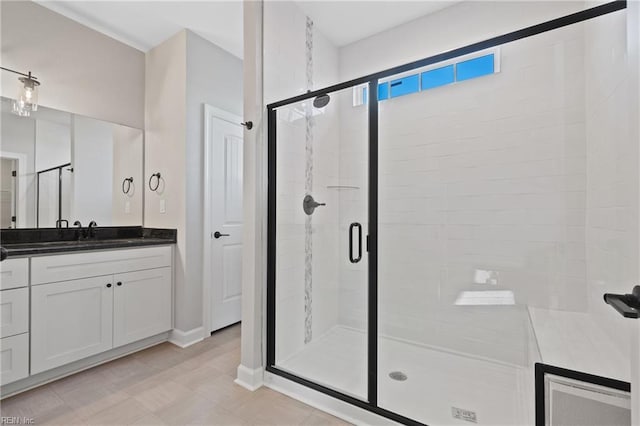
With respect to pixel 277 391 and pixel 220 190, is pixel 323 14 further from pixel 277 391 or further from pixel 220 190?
pixel 277 391

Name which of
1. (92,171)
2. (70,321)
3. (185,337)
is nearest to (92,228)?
(92,171)

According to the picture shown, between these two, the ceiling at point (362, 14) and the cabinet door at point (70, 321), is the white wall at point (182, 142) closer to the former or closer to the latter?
the cabinet door at point (70, 321)

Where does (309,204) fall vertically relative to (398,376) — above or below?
above

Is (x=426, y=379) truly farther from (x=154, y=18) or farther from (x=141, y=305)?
(x=154, y=18)

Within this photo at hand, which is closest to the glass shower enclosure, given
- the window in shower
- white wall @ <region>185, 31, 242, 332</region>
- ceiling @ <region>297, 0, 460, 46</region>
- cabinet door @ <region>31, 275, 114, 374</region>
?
the window in shower

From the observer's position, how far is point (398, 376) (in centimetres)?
202

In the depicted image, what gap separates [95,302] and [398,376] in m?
2.17

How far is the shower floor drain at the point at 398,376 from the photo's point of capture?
78.3 inches

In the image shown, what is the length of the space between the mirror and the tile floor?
1226mm

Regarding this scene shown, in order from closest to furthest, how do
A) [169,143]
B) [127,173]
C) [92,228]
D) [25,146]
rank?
[25,146] < [92,228] < [169,143] < [127,173]

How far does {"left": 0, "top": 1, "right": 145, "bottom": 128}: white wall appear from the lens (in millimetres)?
2197

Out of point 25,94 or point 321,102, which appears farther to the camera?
point 321,102

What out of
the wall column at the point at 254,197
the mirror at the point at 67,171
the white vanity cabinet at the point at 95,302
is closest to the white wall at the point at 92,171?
the mirror at the point at 67,171

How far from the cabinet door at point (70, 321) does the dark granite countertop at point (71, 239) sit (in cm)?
23
